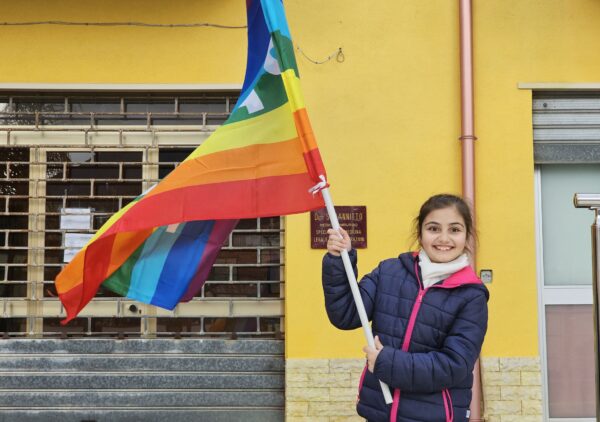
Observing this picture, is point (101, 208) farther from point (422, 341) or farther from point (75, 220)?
point (422, 341)

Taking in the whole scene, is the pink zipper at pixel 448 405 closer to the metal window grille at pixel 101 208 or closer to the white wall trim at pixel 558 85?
the metal window grille at pixel 101 208

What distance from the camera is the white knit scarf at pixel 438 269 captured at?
2.60 meters

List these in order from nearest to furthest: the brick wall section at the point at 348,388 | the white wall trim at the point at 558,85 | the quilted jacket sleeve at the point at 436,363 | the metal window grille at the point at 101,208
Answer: the quilted jacket sleeve at the point at 436,363
the brick wall section at the point at 348,388
the white wall trim at the point at 558,85
the metal window grille at the point at 101,208

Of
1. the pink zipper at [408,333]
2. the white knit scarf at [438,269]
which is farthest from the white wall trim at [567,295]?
the pink zipper at [408,333]

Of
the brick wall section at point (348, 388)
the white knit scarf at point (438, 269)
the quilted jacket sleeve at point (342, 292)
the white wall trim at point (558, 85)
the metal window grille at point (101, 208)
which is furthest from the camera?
the metal window grille at point (101, 208)

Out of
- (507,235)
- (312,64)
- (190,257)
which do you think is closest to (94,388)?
(190,257)

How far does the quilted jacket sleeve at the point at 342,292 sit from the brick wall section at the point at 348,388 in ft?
8.30

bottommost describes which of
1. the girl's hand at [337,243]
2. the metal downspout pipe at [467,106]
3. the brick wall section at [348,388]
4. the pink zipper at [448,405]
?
the brick wall section at [348,388]

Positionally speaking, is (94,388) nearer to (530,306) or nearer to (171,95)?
(171,95)

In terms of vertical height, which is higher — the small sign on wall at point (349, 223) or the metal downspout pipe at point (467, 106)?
the metal downspout pipe at point (467, 106)

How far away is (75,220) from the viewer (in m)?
5.54

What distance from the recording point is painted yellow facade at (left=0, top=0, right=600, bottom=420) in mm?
5297

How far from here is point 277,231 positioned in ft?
18.1

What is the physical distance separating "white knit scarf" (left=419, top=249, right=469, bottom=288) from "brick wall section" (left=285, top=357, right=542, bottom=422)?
2.75 m
